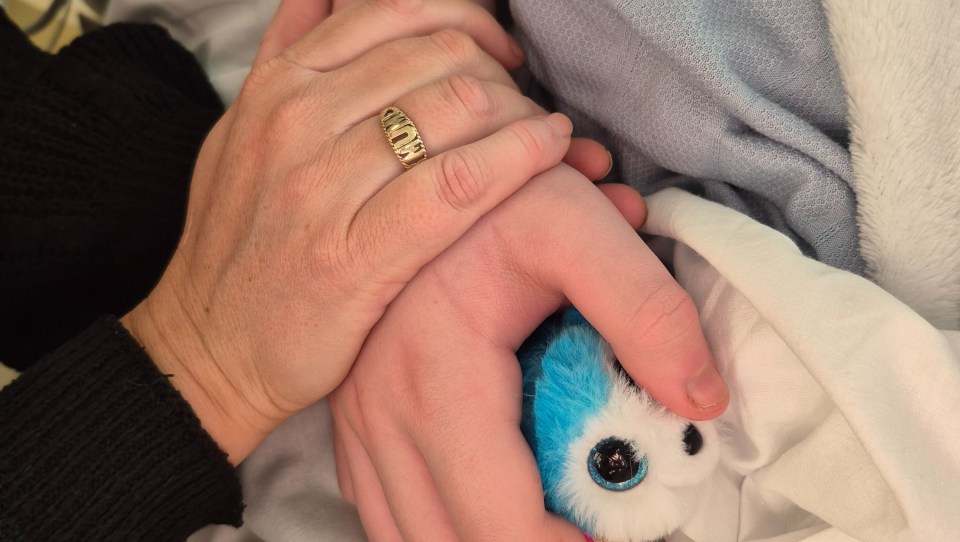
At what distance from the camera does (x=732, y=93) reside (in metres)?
0.58

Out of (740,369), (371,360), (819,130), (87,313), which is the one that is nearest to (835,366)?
(740,369)

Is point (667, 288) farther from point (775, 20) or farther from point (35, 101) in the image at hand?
point (35, 101)

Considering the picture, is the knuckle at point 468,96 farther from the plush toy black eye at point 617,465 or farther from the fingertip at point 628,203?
the plush toy black eye at point 617,465

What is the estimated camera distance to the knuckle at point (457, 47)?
0.67 meters

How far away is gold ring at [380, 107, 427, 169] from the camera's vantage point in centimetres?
61

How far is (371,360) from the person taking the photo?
0.64 m

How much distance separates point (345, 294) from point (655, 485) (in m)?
0.31

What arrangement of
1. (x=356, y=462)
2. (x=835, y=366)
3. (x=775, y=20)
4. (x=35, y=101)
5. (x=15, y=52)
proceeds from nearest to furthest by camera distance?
(x=835, y=366) < (x=775, y=20) < (x=356, y=462) < (x=35, y=101) < (x=15, y=52)

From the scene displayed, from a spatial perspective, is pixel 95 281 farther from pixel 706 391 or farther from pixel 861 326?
pixel 861 326

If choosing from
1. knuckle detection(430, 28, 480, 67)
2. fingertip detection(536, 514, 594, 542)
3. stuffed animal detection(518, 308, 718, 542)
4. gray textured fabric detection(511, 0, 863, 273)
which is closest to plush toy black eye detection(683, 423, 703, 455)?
stuffed animal detection(518, 308, 718, 542)

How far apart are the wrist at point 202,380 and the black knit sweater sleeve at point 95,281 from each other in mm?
26

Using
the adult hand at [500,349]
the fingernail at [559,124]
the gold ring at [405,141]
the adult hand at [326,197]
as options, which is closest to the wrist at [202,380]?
the adult hand at [326,197]

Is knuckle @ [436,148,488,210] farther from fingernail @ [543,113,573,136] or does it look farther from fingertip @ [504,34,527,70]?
fingertip @ [504,34,527,70]

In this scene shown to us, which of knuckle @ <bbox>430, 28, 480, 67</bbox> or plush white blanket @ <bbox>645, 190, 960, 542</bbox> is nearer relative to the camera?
plush white blanket @ <bbox>645, 190, 960, 542</bbox>
